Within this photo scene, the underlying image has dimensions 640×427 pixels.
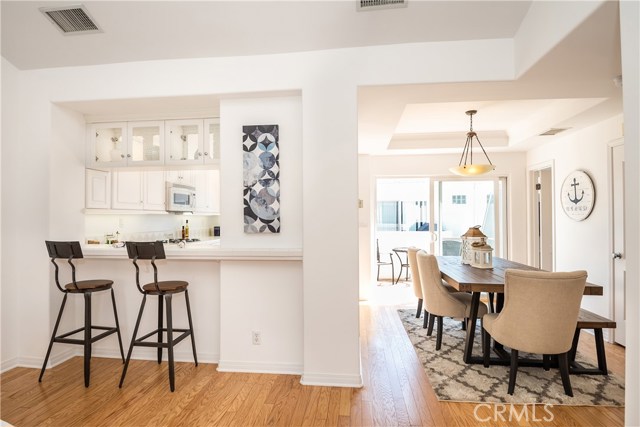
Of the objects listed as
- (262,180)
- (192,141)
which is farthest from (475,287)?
(192,141)

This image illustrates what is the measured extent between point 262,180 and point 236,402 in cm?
166

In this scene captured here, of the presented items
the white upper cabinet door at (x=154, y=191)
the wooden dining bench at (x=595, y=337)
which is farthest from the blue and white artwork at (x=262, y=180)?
the wooden dining bench at (x=595, y=337)

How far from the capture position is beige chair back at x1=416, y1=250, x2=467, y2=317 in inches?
127

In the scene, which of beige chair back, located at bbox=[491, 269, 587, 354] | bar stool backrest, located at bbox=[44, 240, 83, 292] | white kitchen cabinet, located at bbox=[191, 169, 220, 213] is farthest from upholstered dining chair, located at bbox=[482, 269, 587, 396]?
white kitchen cabinet, located at bbox=[191, 169, 220, 213]

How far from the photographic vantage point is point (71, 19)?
2.45 meters

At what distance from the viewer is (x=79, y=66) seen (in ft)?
9.44

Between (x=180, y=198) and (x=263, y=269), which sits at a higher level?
(x=180, y=198)

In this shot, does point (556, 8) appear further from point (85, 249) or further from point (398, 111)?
point (85, 249)

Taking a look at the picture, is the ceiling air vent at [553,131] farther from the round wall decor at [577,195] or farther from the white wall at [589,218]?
the round wall decor at [577,195]

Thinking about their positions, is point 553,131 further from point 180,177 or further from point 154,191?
point 154,191

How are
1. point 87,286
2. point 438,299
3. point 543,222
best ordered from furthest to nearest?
point 543,222 < point 438,299 < point 87,286

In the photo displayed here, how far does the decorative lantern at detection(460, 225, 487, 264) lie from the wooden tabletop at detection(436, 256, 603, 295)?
87 millimetres

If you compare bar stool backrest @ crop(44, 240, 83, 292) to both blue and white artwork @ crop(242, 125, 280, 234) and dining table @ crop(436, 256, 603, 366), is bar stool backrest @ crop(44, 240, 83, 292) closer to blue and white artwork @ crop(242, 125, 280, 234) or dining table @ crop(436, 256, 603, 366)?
blue and white artwork @ crop(242, 125, 280, 234)

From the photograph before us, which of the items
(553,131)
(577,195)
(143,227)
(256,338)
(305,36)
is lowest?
(256,338)
